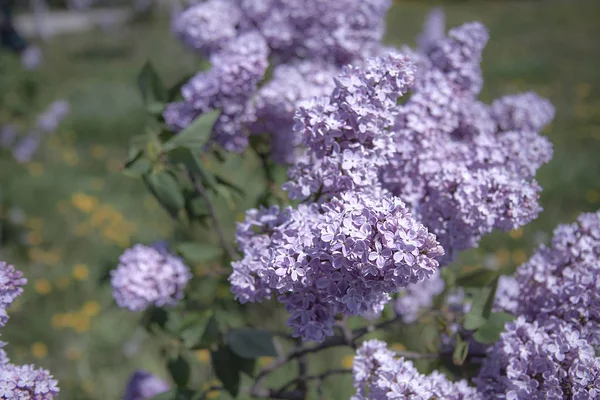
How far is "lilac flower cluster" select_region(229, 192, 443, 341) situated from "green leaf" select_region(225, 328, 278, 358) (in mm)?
446

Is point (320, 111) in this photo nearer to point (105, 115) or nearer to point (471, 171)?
point (471, 171)

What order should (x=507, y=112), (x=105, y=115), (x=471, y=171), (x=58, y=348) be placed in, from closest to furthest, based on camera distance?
(x=471, y=171) → (x=507, y=112) → (x=58, y=348) → (x=105, y=115)

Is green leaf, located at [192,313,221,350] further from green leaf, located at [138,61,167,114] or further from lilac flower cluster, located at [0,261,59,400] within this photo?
green leaf, located at [138,61,167,114]

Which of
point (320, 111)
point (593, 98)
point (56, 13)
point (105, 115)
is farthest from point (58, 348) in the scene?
point (56, 13)

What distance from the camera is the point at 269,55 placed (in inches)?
73.9

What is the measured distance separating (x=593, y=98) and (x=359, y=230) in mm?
7332

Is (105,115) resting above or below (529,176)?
above

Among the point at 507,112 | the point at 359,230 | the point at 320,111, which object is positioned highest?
the point at 507,112

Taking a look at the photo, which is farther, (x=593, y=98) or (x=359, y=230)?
(x=593, y=98)

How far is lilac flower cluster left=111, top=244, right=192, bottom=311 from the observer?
5.34 ft

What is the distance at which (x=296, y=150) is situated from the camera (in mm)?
1799

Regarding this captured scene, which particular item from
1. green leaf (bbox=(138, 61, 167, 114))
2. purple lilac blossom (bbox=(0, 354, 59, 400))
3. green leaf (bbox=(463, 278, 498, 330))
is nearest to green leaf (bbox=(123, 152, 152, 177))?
green leaf (bbox=(138, 61, 167, 114))

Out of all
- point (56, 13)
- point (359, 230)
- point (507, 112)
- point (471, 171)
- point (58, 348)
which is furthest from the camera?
point (56, 13)

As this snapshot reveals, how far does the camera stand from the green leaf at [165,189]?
1.51m
